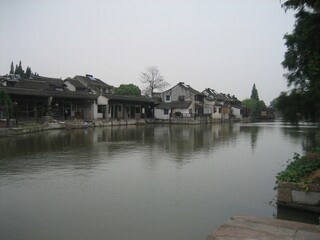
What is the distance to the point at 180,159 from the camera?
16281 mm

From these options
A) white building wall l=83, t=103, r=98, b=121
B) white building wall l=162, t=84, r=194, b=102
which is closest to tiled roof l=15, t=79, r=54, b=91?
white building wall l=83, t=103, r=98, b=121

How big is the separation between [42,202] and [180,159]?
339 inches

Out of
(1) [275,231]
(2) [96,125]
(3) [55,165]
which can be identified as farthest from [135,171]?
(2) [96,125]

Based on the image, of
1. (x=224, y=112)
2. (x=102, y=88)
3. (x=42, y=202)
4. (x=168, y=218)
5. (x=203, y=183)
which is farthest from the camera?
(x=224, y=112)

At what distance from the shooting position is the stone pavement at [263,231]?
5430 mm

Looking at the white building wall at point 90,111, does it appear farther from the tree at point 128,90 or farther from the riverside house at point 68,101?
the tree at point 128,90

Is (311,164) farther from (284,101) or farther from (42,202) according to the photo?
(42,202)

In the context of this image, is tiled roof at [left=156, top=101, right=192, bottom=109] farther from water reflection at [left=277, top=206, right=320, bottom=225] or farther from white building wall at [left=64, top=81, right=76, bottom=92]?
water reflection at [left=277, top=206, right=320, bottom=225]

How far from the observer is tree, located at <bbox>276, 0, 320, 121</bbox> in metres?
7.44

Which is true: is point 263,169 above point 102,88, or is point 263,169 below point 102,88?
below

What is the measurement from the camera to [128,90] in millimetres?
65500

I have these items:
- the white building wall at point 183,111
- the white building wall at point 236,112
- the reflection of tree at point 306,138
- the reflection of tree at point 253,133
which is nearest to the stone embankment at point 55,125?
the white building wall at point 183,111

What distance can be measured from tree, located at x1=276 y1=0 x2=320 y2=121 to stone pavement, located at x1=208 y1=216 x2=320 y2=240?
3461 mm

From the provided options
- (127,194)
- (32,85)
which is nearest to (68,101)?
(32,85)
